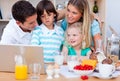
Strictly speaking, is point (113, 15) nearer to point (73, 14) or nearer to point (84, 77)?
point (73, 14)

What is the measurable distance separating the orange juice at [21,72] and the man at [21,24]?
0.61 metres

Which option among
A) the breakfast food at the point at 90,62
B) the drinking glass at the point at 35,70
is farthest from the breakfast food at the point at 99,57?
the drinking glass at the point at 35,70

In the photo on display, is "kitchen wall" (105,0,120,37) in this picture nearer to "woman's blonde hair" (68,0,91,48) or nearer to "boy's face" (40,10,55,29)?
"woman's blonde hair" (68,0,91,48)

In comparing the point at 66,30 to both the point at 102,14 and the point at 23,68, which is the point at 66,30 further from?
the point at 102,14

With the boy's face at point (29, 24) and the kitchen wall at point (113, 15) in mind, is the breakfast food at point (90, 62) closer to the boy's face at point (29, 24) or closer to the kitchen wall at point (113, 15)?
the boy's face at point (29, 24)

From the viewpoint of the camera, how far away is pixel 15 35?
2.18 metres

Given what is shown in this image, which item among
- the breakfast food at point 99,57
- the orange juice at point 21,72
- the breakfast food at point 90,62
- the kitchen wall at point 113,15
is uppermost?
the kitchen wall at point 113,15

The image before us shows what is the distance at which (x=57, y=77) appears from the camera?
5.03 feet

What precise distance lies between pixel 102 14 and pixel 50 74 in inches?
97.3

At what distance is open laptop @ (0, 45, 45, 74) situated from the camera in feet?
4.95

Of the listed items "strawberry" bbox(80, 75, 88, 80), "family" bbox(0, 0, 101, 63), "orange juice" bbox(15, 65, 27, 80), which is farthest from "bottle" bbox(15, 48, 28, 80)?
"family" bbox(0, 0, 101, 63)

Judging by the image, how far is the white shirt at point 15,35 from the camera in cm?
216

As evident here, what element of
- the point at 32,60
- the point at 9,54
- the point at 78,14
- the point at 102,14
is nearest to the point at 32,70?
the point at 32,60

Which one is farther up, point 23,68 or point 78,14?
point 78,14
